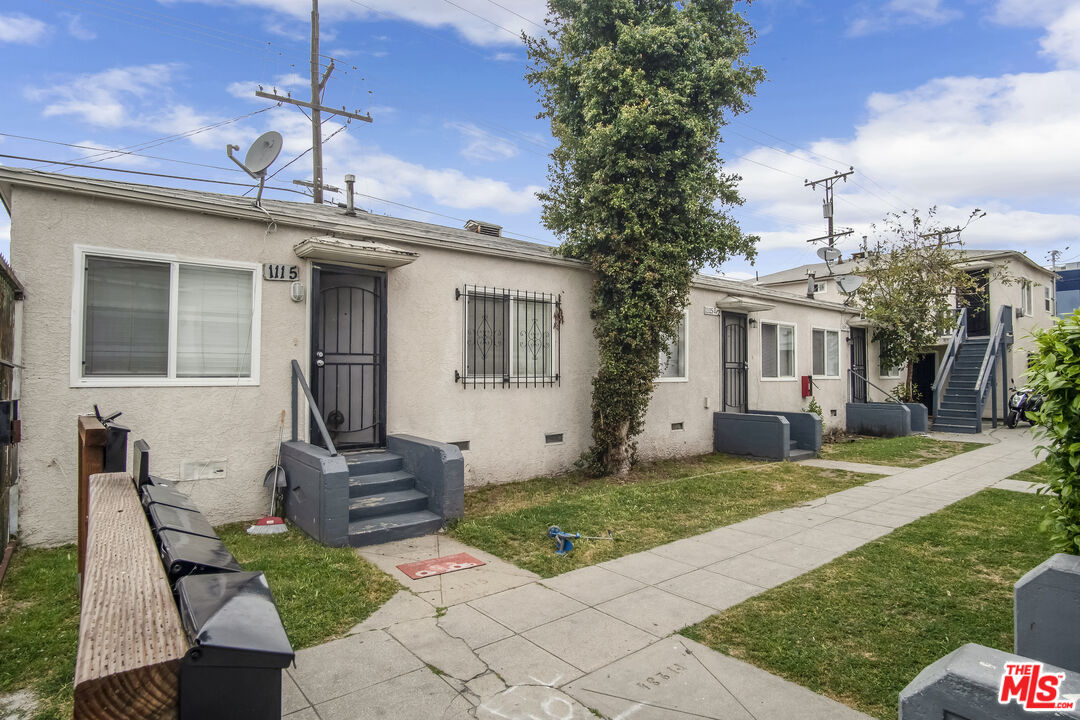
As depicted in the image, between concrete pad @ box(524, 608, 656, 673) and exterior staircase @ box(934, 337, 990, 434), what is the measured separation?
49.4 ft

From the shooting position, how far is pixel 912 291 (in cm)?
1584

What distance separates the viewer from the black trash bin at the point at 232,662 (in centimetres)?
82

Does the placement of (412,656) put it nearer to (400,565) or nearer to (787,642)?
(400,565)

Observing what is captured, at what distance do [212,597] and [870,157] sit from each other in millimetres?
26427

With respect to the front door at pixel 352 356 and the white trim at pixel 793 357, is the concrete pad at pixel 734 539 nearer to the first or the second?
the front door at pixel 352 356

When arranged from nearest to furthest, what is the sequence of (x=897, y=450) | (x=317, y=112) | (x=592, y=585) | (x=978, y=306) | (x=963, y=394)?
1. (x=592, y=585)
2. (x=897, y=450)
3. (x=317, y=112)
4. (x=963, y=394)
5. (x=978, y=306)

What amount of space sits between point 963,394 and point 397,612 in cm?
1718

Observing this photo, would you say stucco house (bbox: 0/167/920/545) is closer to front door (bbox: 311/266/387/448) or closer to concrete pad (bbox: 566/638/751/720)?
front door (bbox: 311/266/387/448)

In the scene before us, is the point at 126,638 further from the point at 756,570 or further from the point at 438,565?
the point at 756,570

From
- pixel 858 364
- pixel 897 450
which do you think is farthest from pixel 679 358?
pixel 858 364

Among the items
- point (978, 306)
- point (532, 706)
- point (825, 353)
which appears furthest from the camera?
point (978, 306)

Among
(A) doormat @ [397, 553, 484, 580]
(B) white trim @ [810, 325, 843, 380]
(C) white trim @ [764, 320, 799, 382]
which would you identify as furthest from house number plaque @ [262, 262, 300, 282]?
(B) white trim @ [810, 325, 843, 380]

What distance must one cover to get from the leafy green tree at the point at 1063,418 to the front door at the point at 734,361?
862 centimetres

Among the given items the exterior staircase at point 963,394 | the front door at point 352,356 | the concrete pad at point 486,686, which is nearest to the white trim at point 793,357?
the exterior staircase at point 963,394
